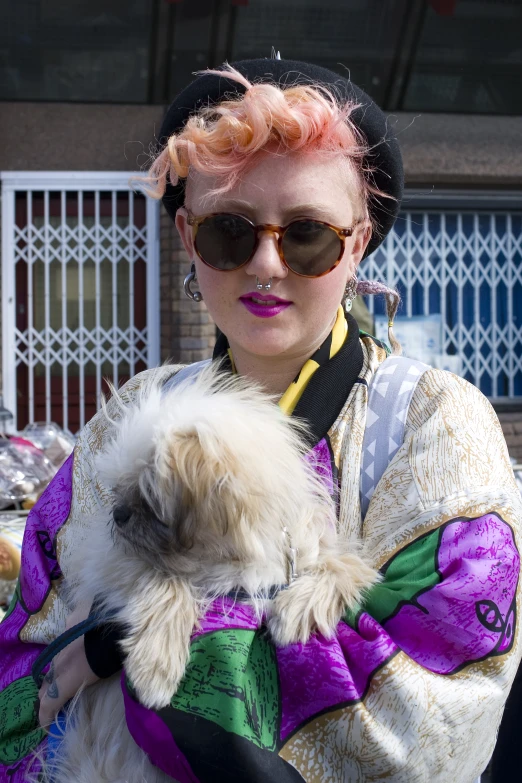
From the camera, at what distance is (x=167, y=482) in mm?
1144

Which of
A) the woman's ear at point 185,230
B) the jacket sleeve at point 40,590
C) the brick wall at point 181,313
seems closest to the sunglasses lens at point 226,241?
the woman's ear at point 185,230

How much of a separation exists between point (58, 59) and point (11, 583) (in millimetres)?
4796

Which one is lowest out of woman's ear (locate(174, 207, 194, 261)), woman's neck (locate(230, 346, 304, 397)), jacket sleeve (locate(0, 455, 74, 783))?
jacket sleeve (locate(0, 455, 74, 783))

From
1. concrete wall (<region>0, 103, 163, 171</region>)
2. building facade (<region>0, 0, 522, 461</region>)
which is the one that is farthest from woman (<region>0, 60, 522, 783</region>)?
concrete wall (<region>0, 103, 163, 171</region>)

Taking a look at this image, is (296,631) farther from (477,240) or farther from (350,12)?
(477,240)

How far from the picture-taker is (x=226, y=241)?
137 centimetres

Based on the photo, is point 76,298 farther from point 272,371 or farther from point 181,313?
point 272,371

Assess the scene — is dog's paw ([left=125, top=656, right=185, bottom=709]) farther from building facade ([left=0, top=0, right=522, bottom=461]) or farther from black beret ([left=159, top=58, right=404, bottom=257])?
building facade ([left=0, top=0, right=522, bottom=461])

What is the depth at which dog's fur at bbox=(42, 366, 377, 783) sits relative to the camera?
1122 mm

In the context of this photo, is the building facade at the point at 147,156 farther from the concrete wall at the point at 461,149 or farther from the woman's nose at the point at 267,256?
the woman's nose at the point at 267,256

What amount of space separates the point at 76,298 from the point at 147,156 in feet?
4.55

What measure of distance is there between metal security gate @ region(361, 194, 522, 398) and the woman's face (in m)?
5.59

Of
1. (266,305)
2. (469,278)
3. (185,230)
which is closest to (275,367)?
(266,305)

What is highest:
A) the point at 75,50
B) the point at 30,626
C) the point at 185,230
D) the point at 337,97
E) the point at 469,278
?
the point at 75,50
